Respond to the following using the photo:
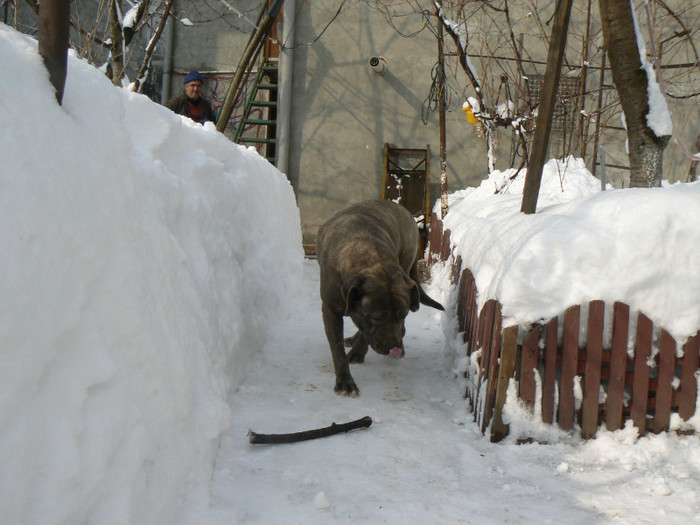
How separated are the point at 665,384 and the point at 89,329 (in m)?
2.82

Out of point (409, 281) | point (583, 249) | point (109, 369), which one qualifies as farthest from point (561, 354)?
point (109, 369)

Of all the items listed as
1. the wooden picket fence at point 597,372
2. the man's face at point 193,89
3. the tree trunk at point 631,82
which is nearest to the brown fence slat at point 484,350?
the wooden picket fence at point 597,372

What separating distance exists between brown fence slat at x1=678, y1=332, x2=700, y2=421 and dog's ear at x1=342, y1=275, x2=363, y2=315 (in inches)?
78.1

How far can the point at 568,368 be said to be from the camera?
321 centimetres

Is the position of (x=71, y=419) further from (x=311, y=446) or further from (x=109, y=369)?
(x=311, y=446)

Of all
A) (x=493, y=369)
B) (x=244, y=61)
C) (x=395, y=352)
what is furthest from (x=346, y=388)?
(x=244, y=61)

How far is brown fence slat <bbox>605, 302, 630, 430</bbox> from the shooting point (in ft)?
10.3

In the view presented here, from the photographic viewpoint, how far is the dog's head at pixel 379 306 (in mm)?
4152

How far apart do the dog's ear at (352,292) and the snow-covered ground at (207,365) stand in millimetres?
593

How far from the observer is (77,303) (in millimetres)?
1792

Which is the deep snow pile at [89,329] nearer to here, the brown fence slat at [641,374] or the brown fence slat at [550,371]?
the brown fence slat at [550,371]

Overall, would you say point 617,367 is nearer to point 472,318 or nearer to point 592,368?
point 592,368

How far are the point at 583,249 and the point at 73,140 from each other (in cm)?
251

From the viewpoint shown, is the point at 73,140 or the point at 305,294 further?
the point at 305,294
